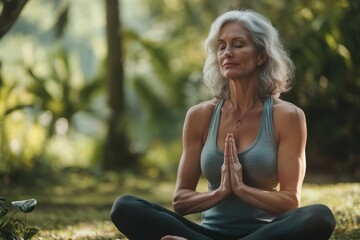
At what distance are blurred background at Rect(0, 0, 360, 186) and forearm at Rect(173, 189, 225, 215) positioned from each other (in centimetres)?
503

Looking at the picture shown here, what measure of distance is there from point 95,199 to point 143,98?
5656 mm

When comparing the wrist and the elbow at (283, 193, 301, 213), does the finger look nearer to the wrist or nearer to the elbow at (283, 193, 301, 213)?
the wrist

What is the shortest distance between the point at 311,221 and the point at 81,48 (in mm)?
38721

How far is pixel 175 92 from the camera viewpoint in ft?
46.3

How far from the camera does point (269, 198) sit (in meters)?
3.71

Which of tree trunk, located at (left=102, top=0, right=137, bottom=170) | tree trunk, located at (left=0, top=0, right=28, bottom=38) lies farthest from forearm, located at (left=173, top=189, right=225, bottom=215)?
tree trunk, located at (left=102, top=0, right=137, bottom=170)

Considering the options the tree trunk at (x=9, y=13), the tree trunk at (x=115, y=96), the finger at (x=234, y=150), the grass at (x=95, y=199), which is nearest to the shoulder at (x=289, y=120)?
the finger at (x=234, y=150)

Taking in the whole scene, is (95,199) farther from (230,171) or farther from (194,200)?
(230,171)

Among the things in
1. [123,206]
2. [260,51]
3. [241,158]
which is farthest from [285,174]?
[123,206]

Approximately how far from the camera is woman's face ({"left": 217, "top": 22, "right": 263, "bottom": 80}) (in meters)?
3.95

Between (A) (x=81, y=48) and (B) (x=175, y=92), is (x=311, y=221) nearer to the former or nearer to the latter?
(B) (x=175, y=92)

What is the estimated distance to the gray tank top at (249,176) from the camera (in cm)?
378

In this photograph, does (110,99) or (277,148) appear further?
(110,99)

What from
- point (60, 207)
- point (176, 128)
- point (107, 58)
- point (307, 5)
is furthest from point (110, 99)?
point (60, 207)
